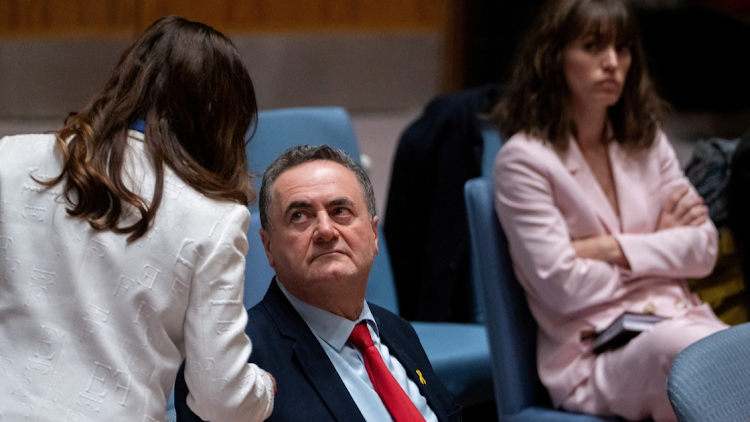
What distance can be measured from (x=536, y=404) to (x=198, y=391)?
133cm

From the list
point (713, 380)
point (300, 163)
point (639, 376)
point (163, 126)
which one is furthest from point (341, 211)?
point (639, 376)

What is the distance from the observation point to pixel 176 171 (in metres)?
1.59

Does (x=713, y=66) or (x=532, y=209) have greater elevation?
(x=532, y=209)

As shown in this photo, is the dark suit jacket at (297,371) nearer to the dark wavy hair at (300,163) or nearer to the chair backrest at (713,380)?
the dark wavy hair at (300,163)

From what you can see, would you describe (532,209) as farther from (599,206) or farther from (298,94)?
(298,94)

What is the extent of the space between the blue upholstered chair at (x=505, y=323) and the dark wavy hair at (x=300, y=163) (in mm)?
757

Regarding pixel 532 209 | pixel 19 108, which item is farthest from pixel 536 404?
pixel 19 108

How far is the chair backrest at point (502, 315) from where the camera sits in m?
2.58

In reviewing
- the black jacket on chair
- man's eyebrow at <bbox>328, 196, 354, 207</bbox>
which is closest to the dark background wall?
the black jacket on chair

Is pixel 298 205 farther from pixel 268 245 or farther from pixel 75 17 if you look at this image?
pixel 75 17

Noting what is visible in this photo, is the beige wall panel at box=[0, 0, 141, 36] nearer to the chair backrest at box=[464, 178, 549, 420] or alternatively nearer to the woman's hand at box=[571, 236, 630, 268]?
the chair backrest at box=[464, 178, 549, 420]

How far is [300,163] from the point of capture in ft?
6.19

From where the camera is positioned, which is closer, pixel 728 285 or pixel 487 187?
pixel 487 187

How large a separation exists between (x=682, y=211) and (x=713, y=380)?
110 centimetres
